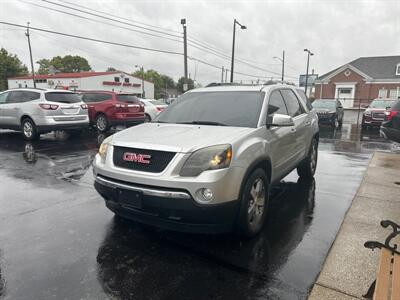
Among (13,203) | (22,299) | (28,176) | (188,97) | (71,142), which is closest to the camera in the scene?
(22,299)

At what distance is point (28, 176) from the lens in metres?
6.27

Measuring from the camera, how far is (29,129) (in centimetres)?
1043

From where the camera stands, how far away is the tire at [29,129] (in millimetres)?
10297

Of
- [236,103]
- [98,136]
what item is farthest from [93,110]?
[236,103]

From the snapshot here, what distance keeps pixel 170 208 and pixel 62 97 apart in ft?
29.3

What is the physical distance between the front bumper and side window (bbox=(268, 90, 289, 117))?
168 centimetres

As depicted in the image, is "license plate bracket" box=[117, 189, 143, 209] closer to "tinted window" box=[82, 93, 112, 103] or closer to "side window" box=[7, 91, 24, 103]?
"side window" box=[7, 91, 24, 103]

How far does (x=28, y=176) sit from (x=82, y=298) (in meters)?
4.46

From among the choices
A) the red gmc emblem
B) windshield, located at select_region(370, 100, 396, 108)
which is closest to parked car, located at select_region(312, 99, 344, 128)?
windshield, located at select_region(370, 100, 396, 108)

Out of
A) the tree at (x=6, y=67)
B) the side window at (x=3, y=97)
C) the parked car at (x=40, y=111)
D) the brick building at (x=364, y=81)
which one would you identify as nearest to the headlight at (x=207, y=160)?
the parked car at (x=40, y=111)

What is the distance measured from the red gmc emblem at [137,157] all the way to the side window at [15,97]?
8941 millimetres

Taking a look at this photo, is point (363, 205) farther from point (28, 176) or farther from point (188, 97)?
point (28, 176)

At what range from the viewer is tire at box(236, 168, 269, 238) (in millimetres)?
3365

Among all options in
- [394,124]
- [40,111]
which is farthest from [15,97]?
[394,124]
